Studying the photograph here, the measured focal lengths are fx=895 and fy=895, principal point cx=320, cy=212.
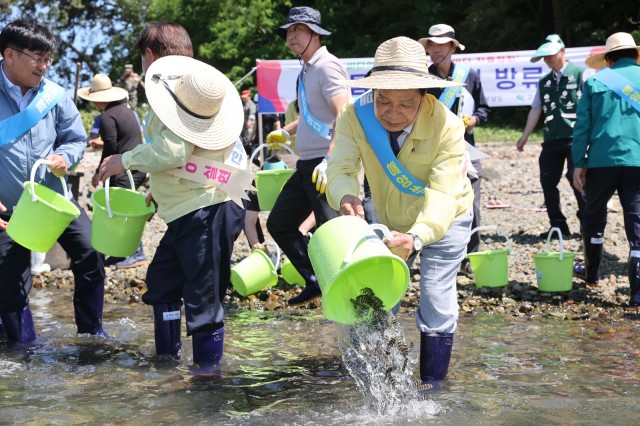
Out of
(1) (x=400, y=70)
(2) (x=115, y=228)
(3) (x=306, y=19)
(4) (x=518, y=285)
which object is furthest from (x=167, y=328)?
(4) (x=518, y=285)

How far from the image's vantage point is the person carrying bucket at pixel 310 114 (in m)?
6.34

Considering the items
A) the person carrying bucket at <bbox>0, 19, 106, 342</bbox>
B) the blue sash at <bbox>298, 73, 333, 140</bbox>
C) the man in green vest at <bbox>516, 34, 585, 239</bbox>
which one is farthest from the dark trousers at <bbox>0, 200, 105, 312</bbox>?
the man in green vest at <bbox>516, 34, 585, 239</bbox>

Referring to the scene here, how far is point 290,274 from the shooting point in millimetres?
7676

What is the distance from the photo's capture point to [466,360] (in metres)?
5.46

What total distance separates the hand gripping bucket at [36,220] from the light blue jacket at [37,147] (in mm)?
204

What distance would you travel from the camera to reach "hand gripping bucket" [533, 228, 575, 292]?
7.07m

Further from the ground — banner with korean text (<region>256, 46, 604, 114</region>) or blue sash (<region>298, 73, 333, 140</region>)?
banner with korean text (<region>256, 46, 604, 114</region>)

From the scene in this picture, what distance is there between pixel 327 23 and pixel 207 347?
1056 inches

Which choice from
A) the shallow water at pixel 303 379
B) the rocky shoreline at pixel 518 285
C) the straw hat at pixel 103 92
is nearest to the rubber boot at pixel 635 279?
the rocky shoreline at pixel 518 285

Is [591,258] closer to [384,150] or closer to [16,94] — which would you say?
[384,150]

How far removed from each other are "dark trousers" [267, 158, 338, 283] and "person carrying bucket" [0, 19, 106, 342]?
156 centimetres

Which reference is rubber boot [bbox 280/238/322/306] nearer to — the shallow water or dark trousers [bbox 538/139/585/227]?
the shallow water

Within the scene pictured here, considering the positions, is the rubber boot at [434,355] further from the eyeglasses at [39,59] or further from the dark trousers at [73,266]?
the eyeglasses at [39,59]

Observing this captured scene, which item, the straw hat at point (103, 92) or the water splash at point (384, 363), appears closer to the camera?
the water splash at point (384, 363)
